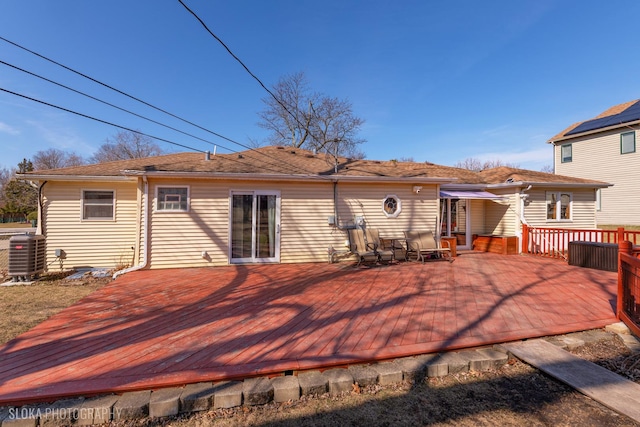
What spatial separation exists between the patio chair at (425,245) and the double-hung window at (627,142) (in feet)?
51.0

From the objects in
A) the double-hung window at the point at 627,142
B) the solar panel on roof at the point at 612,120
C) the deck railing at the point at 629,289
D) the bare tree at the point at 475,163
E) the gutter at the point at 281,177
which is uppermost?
the bare tree at the point at 475,163

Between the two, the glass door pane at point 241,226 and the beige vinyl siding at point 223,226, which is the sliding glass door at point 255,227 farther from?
the beige vinyl siding at point 223,226

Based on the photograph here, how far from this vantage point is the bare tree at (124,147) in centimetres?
3034

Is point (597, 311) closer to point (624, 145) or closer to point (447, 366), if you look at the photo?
point (447, 366)

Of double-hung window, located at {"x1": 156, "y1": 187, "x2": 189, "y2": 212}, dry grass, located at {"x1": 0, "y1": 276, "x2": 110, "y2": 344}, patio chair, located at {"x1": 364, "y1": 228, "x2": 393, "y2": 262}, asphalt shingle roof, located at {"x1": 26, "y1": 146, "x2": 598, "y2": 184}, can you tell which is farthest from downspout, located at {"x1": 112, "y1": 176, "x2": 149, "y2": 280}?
patio chair, located at {"x1": 364, "y1": 228, "x2": 393, "y2": 262}

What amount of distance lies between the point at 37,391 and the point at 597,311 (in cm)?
689

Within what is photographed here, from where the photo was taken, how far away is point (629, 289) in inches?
148

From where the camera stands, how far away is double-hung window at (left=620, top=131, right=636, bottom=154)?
15562 millimetres

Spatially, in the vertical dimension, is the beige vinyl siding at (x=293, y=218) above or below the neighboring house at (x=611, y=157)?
below

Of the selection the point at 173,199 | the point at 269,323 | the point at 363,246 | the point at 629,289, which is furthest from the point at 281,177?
the point at 629,289

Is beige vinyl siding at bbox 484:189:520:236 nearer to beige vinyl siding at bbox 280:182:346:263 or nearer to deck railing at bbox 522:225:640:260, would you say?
deck railing at bbox 522:225:640:260

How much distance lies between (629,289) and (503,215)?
730 centimetres

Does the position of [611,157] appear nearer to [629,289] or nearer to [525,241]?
[525,241]


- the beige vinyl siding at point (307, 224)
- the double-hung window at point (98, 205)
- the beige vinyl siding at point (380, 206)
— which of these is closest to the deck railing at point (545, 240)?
the beige vinyl siding at point (380, 206)
